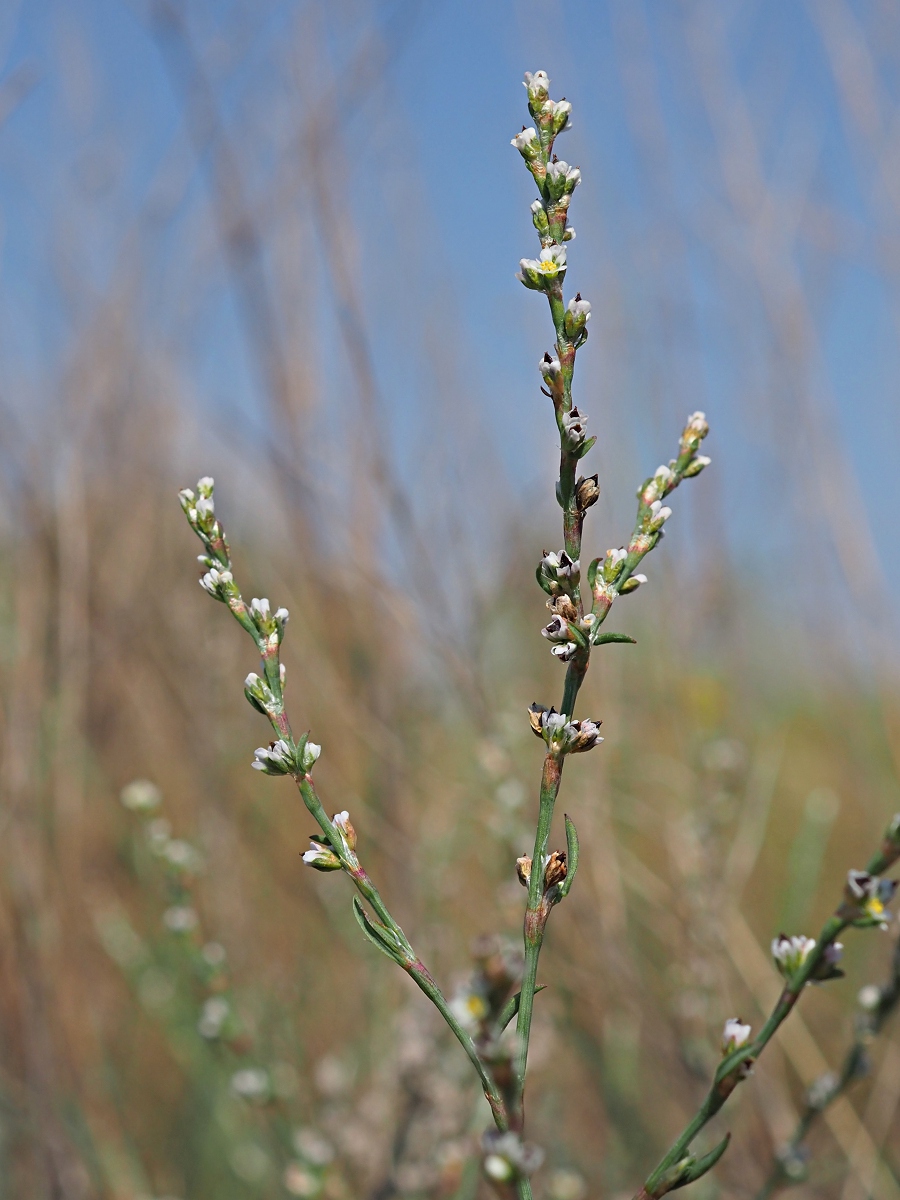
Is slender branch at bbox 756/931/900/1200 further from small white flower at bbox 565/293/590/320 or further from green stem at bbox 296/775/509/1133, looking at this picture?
small white flower at bbox 565/293/590/320

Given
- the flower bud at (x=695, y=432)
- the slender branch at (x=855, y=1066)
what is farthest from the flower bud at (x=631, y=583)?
the slender branch at (x=855, y=1066)

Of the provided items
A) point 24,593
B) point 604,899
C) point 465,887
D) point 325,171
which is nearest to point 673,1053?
point 604,899

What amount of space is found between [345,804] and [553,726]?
1.60 metres

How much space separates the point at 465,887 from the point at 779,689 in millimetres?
2110

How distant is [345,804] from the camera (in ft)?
7.18

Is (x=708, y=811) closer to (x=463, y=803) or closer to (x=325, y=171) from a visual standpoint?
(x=463, y=803)

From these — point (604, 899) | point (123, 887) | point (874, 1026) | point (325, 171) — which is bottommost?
point (874, 1026)

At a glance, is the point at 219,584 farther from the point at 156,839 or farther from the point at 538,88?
the point at 156,839

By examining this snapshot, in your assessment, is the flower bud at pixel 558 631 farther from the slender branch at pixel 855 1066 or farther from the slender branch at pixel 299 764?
the slender branch at pixel 855 1066

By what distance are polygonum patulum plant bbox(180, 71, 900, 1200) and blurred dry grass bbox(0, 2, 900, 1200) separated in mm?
739

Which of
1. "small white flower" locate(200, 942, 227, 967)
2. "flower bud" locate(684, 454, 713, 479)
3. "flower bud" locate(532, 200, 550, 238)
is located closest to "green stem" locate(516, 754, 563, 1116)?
"flower bud" locate(684, 454, 713, 479)

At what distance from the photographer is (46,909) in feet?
6.31

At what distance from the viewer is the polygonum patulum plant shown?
25.1 inches

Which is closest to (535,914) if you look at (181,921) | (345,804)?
(181,921)
